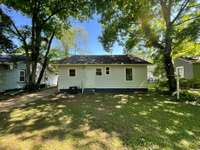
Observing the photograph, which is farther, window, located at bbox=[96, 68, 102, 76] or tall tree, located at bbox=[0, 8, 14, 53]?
window, located at bbox=[96, 68, 102, 76]

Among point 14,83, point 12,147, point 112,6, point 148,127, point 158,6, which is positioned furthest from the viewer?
point 14,83

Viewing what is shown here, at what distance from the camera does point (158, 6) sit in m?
17.2

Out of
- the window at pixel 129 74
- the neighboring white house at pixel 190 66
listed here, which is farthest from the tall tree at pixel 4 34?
the neighboring white house at pixel 190 66

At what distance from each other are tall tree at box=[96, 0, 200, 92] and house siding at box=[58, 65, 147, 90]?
2230 mm

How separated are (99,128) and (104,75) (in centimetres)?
1156

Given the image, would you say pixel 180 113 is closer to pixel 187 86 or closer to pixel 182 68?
pixel 187 86

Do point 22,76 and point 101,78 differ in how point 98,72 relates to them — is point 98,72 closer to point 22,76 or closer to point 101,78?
point 101,78

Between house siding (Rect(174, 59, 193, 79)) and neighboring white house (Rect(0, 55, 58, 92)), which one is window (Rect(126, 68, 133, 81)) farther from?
neighboring white house (Rect(0, 55, 58, 92))

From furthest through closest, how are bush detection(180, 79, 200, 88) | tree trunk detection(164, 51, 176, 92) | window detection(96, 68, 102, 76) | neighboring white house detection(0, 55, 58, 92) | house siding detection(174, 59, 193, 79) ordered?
house siding detection(174, 59, 193, 79) → bush detection(180, 79, 200, 88) → neighboring white house detection(0, 55, 58, 92) → window detection(96, 68, 102, 76) → tree trunk detection(164, 51, 176, 92)

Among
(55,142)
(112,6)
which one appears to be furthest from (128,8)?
(55,142)

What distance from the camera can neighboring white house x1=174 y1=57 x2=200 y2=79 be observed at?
25.2m

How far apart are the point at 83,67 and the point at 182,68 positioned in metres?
15.4

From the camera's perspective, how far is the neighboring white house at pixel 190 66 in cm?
2521

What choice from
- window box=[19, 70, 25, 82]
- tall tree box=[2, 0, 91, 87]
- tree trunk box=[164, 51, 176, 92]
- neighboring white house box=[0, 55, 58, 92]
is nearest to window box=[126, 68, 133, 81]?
tree trunk box=[164, 51, 176, 92]
